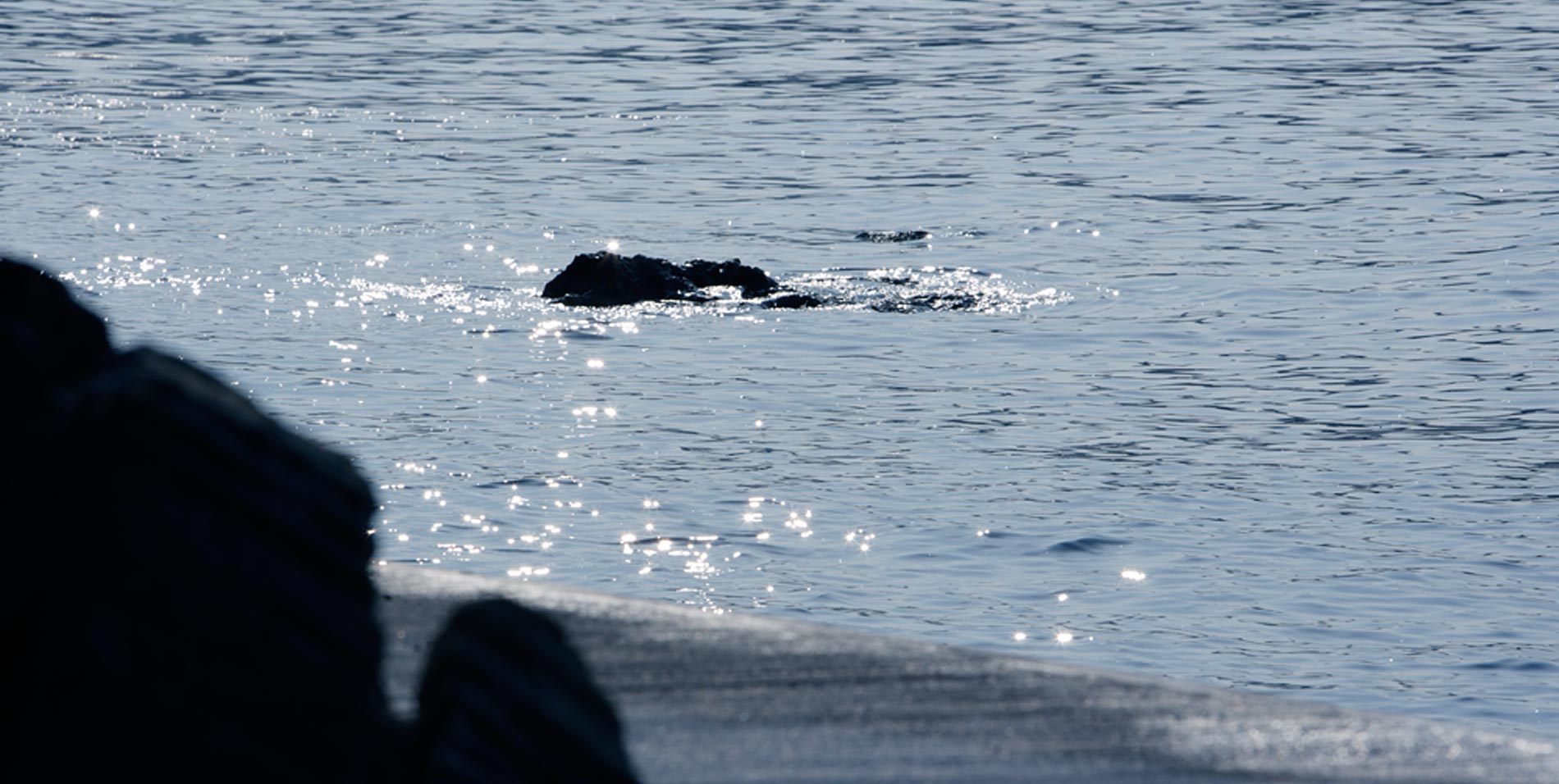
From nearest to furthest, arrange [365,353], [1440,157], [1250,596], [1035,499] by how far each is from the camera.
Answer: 1. [1250,596]
2. [1035,499]
3. [365,353]
4. [1440,157]

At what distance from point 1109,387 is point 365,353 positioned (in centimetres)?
416

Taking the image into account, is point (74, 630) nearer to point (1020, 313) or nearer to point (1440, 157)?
point (1020, 313)

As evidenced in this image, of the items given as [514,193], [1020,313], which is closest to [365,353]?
[1020,313]

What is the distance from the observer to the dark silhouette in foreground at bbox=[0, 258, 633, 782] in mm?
2396

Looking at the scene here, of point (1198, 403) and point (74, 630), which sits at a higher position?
point (74, 630)

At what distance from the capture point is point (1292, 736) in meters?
3.96

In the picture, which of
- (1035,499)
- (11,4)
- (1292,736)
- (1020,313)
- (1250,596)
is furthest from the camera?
(11,4)

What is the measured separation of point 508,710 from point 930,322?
408 inches

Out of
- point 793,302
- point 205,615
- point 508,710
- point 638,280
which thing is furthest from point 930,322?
point 205,615

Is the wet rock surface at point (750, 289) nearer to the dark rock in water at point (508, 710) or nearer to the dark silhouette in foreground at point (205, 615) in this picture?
the dark rock in water at point (508, 710)

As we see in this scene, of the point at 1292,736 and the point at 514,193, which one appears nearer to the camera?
the point at 1292,736

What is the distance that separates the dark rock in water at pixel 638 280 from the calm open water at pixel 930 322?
238mm

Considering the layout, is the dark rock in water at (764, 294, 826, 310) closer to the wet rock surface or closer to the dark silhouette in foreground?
the wet rock surface

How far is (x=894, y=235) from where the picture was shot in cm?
1551
